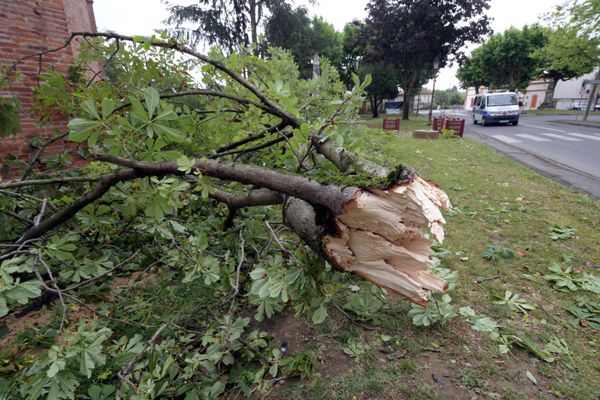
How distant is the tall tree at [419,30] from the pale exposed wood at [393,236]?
22393mm

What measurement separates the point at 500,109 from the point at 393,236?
2252cm

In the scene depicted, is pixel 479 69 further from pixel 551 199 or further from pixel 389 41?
pixel 551 199

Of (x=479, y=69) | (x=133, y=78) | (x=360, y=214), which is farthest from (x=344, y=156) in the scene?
(x=479, y=69)

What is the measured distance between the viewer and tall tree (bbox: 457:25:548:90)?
36.3 m

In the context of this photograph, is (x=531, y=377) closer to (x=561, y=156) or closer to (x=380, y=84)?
(x=561, y=156)

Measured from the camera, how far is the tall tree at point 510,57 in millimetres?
36344

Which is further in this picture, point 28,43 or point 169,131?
point 28,43

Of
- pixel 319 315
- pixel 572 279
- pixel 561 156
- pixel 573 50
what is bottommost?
pixel 572 279

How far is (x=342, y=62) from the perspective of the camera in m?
34.7

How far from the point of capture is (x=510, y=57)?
37.5m

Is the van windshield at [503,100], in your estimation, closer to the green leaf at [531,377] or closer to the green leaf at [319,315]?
the green leaf at [531,377]

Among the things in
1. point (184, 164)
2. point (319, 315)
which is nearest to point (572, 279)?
point (319, 315)

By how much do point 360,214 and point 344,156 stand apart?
0.42 meters

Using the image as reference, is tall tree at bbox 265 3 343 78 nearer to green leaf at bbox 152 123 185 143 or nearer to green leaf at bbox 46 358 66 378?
green leaf at bbox 152 123 185 143
